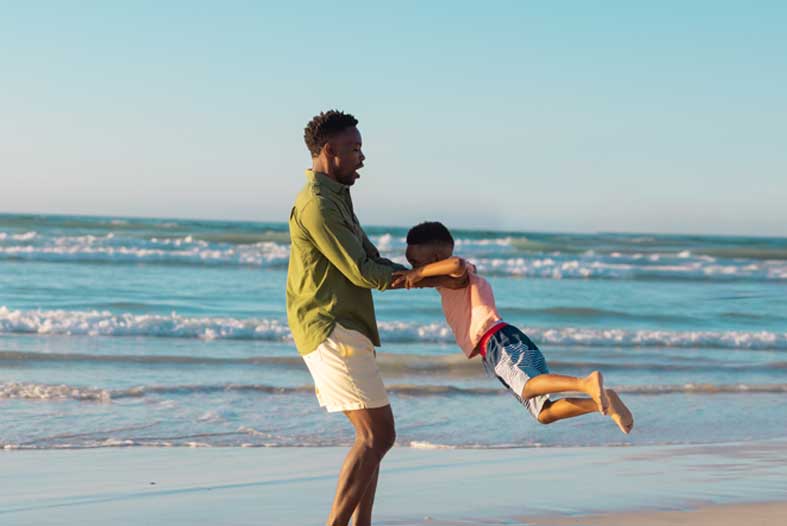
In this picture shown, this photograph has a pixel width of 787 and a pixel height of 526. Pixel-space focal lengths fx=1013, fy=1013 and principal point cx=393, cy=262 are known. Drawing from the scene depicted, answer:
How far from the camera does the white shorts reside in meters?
3.94

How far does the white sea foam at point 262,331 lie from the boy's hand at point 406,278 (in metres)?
8.98

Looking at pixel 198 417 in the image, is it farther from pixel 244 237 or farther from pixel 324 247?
pixel 244 237

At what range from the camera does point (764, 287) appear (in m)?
24.4

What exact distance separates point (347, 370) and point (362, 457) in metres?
0.36

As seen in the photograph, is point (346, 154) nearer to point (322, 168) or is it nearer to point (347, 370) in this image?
point (322, 168)

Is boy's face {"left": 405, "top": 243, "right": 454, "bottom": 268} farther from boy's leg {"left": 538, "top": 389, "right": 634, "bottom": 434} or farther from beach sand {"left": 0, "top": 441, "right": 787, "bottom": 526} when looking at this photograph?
beach sand {"left": 0, "top": 441, "right": 787, "bottom": 526}

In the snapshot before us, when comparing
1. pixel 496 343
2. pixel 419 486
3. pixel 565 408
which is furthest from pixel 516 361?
pixel 419 486

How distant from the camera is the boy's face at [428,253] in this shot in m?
4.28

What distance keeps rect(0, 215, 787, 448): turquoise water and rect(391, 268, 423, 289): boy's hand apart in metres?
3.39

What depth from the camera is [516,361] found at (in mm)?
4223

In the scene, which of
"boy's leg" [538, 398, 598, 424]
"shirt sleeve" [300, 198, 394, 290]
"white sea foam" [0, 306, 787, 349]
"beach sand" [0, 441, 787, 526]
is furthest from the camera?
"white sea foam" [0, 306, 787, 349]

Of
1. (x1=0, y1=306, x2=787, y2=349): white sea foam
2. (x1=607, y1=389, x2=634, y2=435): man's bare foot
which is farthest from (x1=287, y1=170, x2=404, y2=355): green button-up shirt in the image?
(x1=0, y1=306, x2=787, y2=349): white sea foam

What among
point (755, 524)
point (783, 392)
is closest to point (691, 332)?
point (783, 392)

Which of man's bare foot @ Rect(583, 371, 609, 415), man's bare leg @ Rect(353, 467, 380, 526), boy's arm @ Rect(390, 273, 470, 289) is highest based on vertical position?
boy's arm @ Rect(390, 273, 470, 289)
